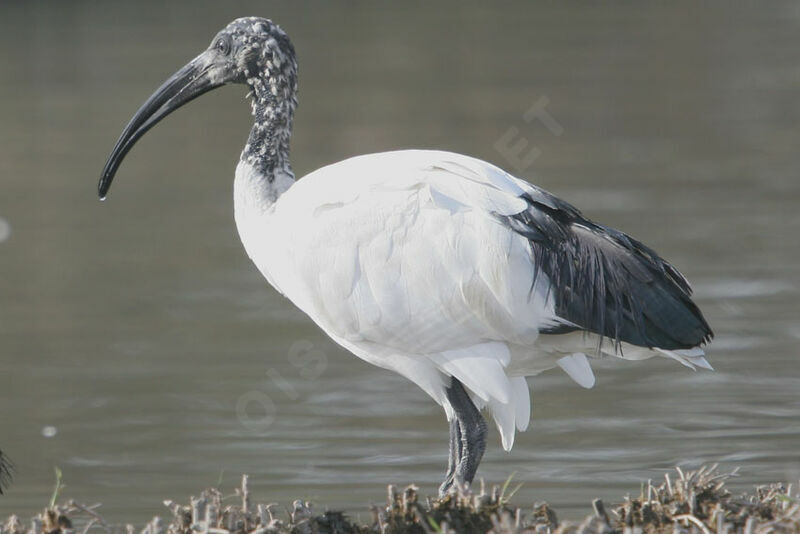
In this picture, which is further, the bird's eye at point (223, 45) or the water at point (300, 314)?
the water at point (300, 314)

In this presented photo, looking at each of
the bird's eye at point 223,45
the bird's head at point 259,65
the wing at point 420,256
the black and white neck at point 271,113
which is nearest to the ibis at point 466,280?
the wing at point 420,256

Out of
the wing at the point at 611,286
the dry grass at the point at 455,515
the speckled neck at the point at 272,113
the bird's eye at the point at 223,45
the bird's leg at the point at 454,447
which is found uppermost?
the bird's eye at the point at 223,45

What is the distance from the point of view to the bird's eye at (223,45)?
669cm

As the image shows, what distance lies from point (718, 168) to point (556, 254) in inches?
363

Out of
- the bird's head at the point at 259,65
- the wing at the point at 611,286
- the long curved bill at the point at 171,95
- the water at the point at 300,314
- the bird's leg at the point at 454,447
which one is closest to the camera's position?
the wing at the point at 611,286

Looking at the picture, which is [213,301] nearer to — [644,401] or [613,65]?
[644,401]

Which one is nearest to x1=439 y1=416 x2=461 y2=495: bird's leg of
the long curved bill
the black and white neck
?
the black and white neck

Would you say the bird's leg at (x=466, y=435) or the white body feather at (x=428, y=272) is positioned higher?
the white body feather at (x=428, y=272)

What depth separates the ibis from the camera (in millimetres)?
5711

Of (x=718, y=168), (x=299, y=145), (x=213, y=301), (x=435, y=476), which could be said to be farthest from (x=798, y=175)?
(x=435, y=476)

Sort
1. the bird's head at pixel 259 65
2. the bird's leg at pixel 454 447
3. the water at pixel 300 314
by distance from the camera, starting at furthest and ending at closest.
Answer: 1. the water at pixel 300 314
2. the bird's head at pixel 259 65
3. the bird's leg at pixel 454 447

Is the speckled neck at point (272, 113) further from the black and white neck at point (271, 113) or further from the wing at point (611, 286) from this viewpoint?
the wing at point (611, 286)

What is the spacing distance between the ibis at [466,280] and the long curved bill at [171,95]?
2.95 ft

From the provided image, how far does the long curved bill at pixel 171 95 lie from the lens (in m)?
6.80
